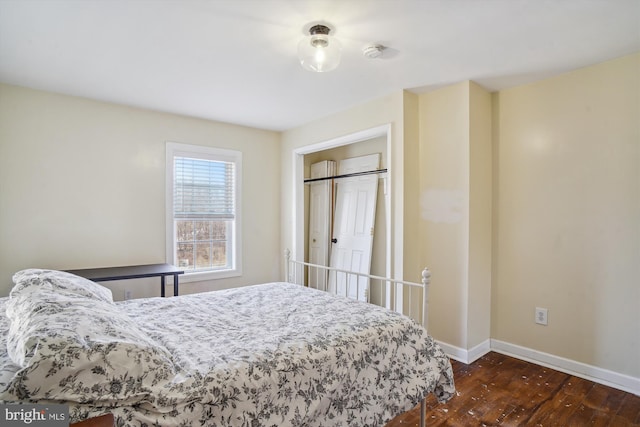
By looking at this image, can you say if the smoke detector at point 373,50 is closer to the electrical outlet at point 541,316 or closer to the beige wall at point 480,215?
the beige wall at point 480,215

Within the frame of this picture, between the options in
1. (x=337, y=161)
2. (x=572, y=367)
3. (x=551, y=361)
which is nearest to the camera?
(x=572, y=367)

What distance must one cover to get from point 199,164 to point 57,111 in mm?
1340

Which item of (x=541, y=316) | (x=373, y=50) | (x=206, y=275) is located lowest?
(x=541, y=316)

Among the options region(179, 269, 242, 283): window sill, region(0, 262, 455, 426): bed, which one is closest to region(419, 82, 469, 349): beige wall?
region(0, 262, 455, 426): bed

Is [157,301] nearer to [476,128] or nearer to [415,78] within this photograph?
[415,78]

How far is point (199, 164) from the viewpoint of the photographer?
384cm

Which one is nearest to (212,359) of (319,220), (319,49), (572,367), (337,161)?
(319,49)

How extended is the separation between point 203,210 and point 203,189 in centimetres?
25

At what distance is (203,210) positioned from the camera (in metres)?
3.85

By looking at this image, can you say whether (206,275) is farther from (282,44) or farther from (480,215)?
(480,215)

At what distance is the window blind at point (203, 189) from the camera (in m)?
3.70

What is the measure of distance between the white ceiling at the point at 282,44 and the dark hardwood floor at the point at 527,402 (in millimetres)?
2338

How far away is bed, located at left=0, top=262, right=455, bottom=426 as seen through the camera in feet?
3.13

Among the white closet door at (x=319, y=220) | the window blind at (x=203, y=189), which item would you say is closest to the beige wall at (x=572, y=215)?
the white closet door at (x=319, y=220)
